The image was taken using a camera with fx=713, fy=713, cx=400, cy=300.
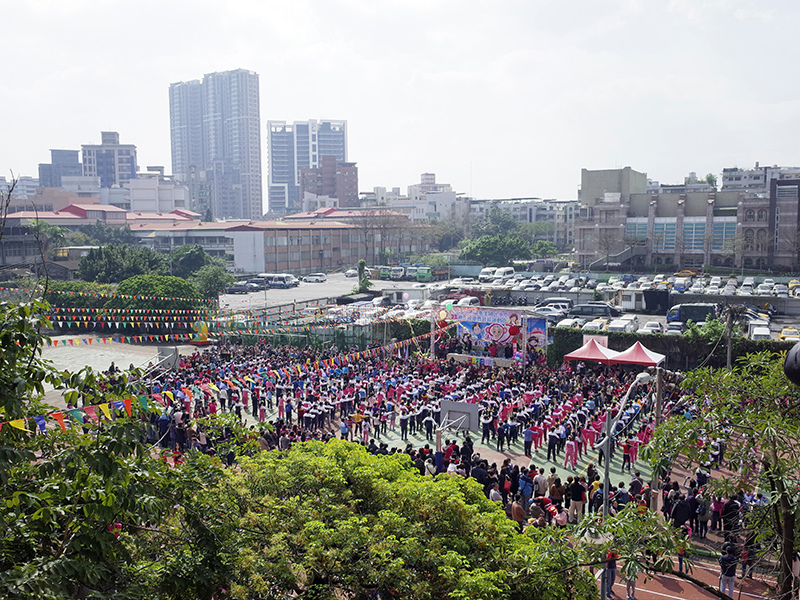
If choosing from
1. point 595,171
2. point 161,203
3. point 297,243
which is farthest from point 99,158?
point 595,171

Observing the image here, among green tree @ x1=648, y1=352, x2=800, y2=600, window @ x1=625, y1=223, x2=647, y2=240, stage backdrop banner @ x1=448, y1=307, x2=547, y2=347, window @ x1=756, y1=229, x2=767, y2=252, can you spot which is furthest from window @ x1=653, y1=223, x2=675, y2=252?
green tree @ x1=648, y1=352, x2=800, y2=600

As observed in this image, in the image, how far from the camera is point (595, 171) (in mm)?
69625

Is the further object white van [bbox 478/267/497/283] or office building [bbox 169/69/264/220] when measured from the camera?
office building [bbox 169/69/264/220]

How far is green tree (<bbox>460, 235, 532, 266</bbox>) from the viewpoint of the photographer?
65875mm

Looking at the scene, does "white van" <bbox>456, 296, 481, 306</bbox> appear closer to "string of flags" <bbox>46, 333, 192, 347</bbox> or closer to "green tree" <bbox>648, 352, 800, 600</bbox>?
"string of flags" <bbox>46, 333, 192, 347</bbox>

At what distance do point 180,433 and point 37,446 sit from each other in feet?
39.0

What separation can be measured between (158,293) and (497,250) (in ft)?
124

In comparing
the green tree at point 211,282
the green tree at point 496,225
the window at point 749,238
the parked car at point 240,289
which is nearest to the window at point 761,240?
the window at point 749,238

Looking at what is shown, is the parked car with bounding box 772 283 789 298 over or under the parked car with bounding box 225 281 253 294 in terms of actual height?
over

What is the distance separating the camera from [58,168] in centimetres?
15312

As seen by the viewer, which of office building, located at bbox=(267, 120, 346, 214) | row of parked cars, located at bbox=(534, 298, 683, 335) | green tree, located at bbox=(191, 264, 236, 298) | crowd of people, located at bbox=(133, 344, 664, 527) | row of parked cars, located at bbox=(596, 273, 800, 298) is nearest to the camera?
crowd of people, located at bbox=(133, 344, 664, 527)

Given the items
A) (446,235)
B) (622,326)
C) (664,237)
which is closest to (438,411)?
(622,326)

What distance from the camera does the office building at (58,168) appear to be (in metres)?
152

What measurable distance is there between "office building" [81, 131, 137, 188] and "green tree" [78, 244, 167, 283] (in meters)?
105
